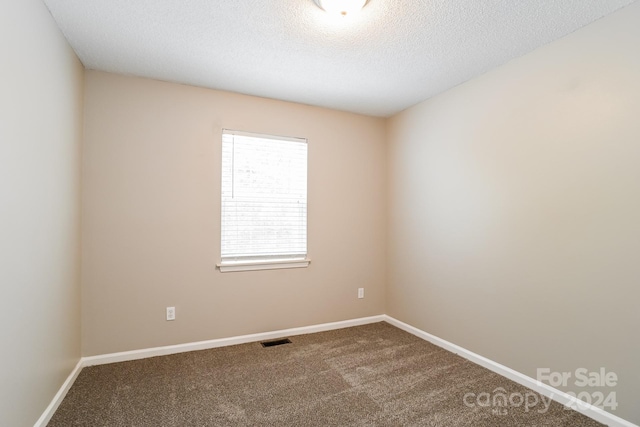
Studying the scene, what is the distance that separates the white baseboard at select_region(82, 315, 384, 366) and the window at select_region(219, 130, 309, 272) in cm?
70

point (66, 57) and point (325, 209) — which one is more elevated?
point (66, 57)

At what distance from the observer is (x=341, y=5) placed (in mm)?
1869

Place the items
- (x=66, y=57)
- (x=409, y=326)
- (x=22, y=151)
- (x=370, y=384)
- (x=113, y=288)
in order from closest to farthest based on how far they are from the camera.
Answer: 1. (x=22, y=151)
2. (x=66, y=57)
3. (x=370, y=384)
4. (x=113, y=288)
5. (x=409, y=326)

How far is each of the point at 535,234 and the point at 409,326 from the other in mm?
1758

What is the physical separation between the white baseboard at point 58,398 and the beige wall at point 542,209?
3.13m

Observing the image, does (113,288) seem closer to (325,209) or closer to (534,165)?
(325,209)

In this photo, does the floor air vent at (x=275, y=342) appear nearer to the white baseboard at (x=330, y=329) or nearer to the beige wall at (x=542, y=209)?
the white baseboard at (x=330, y=329)

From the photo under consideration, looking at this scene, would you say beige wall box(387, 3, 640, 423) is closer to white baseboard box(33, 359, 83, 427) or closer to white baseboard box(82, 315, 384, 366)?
white baseboard box(82, 315, 384, 366)

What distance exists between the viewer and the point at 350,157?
3832mm

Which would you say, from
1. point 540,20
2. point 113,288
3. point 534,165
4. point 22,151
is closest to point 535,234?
point 534,165

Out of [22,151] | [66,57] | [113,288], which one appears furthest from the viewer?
[113,288]

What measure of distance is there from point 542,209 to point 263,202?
2463 mm

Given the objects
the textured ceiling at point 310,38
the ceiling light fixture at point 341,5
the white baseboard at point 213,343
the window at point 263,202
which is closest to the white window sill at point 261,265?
the window at point 263,202

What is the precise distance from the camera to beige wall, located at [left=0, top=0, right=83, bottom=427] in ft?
4.97
